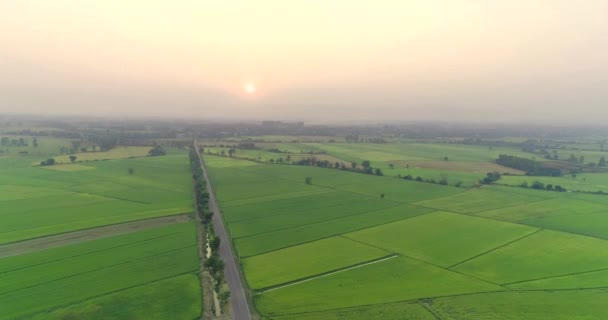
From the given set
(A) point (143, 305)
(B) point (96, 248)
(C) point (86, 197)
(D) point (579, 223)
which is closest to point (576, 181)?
(D) point (579, 223)

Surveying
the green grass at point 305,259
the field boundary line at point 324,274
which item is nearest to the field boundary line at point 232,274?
the green grass at point 305,259

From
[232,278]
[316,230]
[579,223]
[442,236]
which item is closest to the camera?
[232,278]

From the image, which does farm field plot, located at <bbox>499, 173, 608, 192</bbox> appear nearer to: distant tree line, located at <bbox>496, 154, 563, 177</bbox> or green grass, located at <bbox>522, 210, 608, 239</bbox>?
distant tree line, located at <bbox>496, 154, 563, 177</bbox>

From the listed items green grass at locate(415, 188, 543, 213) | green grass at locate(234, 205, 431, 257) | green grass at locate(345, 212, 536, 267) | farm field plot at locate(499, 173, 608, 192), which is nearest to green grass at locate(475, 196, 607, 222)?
green grass at locate(415, 188, 543, 213)

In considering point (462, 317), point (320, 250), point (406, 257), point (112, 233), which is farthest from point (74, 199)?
point (462, 317)

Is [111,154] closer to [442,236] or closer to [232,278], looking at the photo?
[232,278]

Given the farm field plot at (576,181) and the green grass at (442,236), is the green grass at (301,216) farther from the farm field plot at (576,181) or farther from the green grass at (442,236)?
the farm field plot at (576,181)
